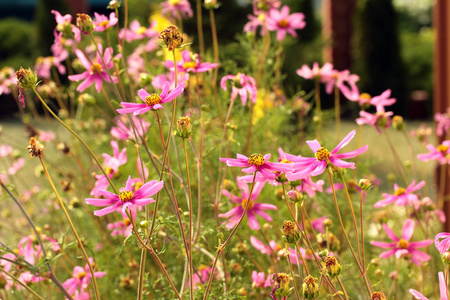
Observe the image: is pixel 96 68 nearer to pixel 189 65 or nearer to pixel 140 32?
pixel 189 65

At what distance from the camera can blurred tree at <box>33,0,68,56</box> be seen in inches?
236

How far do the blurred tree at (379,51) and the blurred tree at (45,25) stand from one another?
3.14m

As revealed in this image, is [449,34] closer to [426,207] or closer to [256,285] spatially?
[426,207]

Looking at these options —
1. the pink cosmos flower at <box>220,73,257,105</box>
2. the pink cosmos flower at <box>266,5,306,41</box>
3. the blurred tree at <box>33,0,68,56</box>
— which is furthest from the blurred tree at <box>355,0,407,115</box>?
the pink cosmos flower at <box>220,73,257,105</box>

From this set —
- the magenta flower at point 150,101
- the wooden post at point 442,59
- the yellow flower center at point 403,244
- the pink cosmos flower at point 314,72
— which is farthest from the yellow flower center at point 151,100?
the wooden post at point 442,59

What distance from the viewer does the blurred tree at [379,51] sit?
17.0 ft

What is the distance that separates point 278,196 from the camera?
0.86 meters

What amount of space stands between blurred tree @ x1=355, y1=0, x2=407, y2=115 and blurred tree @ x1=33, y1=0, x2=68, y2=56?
3.14 m

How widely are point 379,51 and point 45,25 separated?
3.55m

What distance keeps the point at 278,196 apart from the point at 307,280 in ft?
1.06

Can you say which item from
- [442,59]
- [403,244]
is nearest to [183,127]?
[403,244]

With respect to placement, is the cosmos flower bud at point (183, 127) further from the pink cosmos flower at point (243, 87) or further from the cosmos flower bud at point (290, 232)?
the pink cosmos flower at point (243, 87)

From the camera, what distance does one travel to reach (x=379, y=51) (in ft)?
17.5

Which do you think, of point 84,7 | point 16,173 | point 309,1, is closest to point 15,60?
point 84,7
